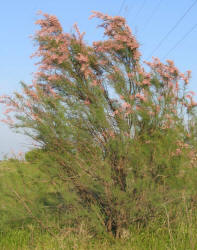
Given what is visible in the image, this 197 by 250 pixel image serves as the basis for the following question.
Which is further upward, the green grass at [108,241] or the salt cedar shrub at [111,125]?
the salt cedar shrub at [111,125]

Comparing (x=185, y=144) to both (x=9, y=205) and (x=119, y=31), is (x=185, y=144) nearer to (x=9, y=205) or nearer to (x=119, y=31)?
(x=119, y=31)

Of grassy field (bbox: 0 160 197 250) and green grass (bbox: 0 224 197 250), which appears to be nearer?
green grass (bbox: 0 224 197 250)

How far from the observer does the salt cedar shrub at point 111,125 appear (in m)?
5.82

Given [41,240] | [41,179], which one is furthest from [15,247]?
[41,179]

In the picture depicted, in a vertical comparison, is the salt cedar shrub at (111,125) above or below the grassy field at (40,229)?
above

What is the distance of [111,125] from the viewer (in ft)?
19.3

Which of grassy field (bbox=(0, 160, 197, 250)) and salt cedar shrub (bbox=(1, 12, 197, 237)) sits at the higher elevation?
salt cedar shrub (bbox=(1, 12, 197, 237))

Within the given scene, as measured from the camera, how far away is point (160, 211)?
6.36 m

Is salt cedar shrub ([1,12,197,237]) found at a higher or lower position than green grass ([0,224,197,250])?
higher

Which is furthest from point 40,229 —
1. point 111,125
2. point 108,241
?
point 111,125

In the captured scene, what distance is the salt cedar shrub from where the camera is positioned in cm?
582

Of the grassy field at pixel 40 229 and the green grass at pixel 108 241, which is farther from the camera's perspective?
the grassy field at pixel 40 229

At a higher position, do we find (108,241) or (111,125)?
(111,125)

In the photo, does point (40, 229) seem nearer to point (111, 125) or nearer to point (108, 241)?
point (108, 241)
